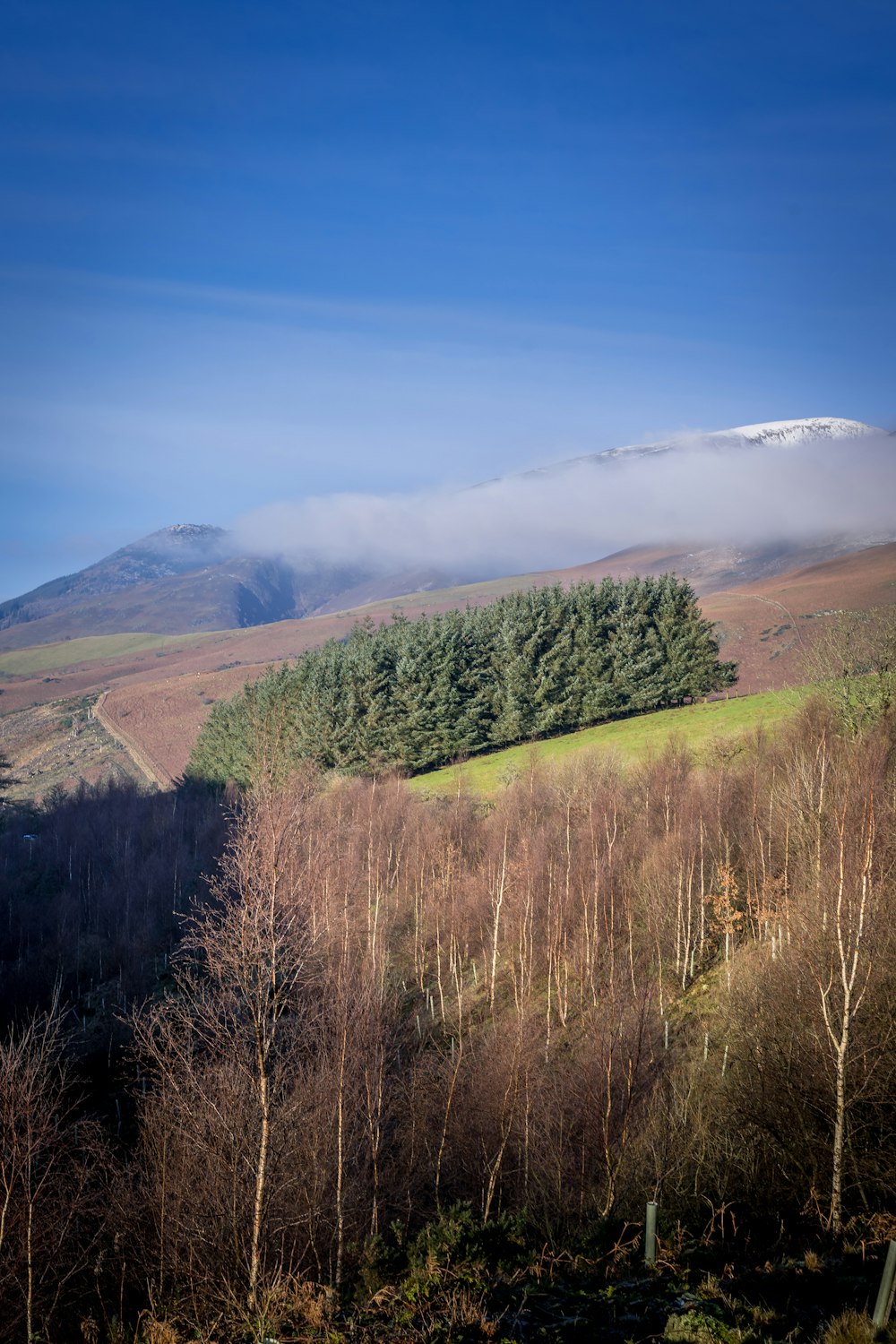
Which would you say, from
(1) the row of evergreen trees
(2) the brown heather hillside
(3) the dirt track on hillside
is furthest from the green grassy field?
Result: (3) the dirt track on hillside

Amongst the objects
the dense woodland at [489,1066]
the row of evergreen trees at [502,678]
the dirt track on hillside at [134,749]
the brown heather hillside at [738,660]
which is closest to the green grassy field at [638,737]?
the row of evergreen trees at [502,678]

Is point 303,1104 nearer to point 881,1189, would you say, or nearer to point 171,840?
point 881,1189

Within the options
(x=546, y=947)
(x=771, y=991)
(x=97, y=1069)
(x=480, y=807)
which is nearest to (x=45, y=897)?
(x=97, y=1069)

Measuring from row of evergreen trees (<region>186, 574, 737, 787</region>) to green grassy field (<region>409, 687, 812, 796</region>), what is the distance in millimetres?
2037

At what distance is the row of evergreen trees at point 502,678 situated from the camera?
6169 cm

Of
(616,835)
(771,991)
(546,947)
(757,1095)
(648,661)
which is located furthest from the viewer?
(648,661)

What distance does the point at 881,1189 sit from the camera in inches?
682

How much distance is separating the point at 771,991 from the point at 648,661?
40.4 meters

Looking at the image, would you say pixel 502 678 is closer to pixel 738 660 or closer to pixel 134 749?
pixel 738 660

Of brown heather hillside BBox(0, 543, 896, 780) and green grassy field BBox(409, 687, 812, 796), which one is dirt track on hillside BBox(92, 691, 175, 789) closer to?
brown heather hillside BBox(0, 543, 896, 780)

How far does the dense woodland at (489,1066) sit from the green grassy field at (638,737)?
3614mm

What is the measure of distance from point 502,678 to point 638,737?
14.1m

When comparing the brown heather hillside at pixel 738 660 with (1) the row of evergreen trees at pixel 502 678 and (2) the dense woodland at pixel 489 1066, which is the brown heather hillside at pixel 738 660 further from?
(2) the dense woodland at pixel 489 1066

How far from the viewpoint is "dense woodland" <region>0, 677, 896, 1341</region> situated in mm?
16297
